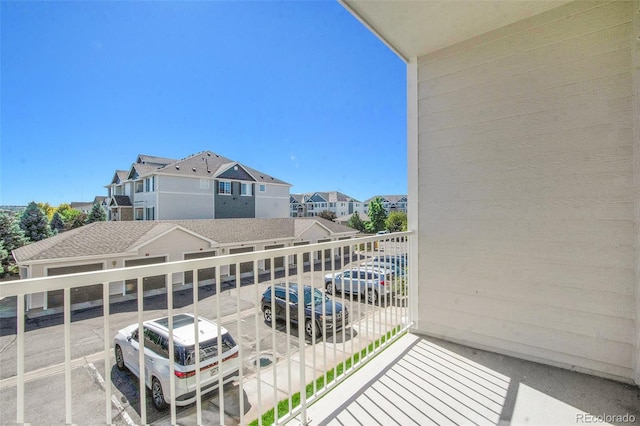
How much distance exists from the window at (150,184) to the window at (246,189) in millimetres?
5755

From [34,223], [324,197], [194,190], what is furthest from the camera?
[324,197]

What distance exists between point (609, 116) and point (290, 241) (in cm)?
1330

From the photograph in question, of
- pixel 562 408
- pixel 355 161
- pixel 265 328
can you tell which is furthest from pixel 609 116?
pixel 355 161

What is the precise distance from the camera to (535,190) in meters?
2.07

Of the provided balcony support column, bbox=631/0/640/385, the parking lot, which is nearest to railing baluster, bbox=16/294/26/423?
the parking lot

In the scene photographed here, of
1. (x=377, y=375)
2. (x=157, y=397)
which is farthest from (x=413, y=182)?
(x=157, y=397)

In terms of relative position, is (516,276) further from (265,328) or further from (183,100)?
(183,100)

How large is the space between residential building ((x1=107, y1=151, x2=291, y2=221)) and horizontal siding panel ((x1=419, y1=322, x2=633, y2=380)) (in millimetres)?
18574

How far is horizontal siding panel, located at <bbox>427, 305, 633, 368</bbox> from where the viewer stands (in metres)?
1.84

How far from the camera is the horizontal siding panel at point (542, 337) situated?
1.84 m

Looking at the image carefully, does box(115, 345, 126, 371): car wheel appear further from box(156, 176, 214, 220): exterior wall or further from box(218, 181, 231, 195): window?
box(218, 181, 231, 195): window

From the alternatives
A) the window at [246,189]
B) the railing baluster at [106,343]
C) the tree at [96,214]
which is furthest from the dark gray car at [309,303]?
the tree at [96,214]

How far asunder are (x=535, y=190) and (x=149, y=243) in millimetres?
11305

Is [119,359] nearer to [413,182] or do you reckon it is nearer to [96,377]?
[96,377]
